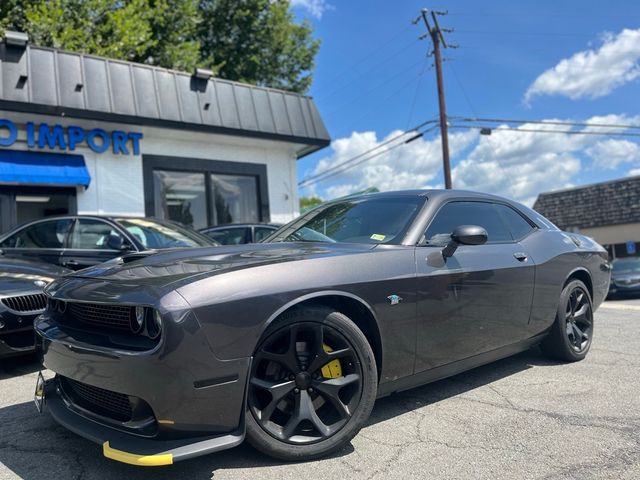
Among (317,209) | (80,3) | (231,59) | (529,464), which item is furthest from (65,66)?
(231,59)

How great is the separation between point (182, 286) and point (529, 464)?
6.08 ft

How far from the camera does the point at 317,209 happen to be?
161 inches

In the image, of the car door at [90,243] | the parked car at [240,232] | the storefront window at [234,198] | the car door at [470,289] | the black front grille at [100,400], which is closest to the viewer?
the black front grille at [100,400]

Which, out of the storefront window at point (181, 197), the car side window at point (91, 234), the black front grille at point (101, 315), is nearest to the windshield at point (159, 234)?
the car side window at point (91, 234)

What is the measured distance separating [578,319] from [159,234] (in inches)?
184

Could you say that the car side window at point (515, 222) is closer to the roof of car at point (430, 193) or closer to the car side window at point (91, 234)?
the roof of car at point (430, 193)

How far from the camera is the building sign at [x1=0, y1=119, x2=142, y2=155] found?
898 centimetres

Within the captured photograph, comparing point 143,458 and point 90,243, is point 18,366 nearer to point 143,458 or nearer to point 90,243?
point 90,243

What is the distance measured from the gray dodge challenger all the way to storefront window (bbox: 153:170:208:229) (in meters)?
7.78

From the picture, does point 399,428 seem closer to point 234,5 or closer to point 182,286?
point 182,286

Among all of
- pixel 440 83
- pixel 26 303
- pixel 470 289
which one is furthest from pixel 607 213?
pixel 26 303

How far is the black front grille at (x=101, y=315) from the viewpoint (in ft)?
7.86

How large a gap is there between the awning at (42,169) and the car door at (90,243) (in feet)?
11.6

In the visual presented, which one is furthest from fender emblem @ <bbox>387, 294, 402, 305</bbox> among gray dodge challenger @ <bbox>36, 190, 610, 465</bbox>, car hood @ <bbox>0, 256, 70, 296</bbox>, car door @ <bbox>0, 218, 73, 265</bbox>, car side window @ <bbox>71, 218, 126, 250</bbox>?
car door @ <bbox>0, 218, 73, 265</bbox>
